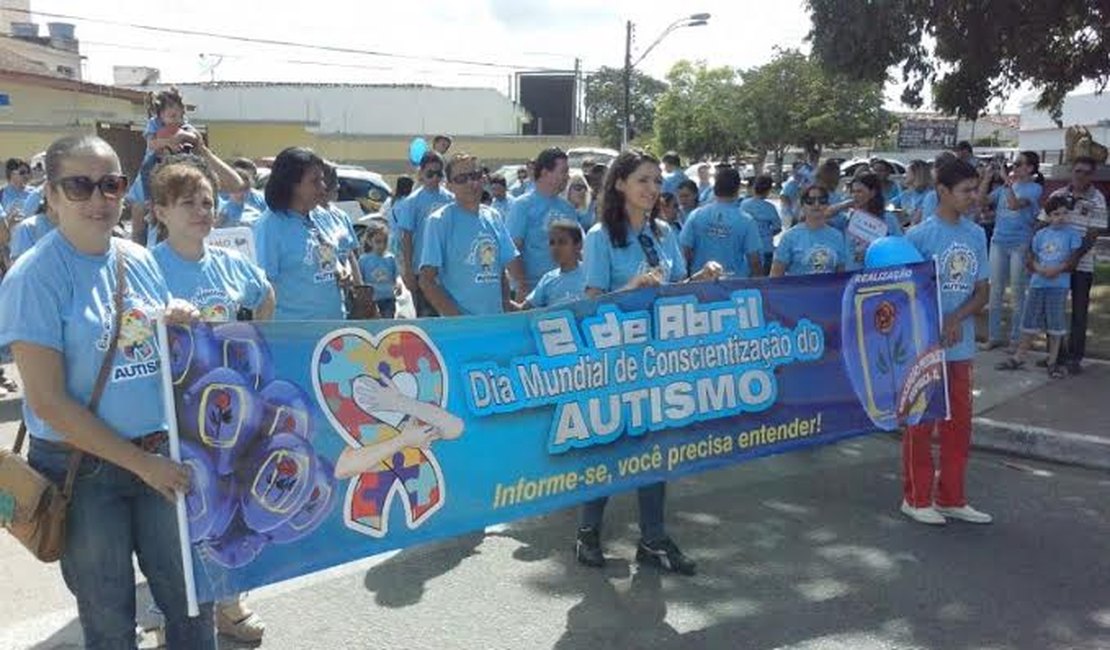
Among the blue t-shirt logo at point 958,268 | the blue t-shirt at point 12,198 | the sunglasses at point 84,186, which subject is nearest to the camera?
the sunglasses at point 84,186

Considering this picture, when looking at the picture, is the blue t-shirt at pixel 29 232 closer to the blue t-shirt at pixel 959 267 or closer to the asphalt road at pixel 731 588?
the asphalt road at pixel 731 588

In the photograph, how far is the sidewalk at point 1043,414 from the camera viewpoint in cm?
651

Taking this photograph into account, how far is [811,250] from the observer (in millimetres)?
6172

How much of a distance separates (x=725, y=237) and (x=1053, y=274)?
10.3ft

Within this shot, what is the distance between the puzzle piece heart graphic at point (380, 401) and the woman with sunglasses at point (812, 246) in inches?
126

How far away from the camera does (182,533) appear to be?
2.84 metres

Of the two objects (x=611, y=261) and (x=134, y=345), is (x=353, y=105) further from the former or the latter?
(x=134, y=345)

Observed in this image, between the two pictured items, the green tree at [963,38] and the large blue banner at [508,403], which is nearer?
the large blue banner at [508,403]

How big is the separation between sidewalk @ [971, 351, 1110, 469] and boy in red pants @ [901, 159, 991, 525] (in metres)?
1.73

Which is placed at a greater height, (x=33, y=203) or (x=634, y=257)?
(x=33, y=203)

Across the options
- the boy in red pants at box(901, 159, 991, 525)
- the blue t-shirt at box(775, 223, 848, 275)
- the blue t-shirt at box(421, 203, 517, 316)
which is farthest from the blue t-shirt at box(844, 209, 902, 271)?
the blue t-shirt at box(421, 203, 517, 316)

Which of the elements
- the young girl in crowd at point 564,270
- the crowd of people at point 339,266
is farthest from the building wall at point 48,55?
the young girl in crowd at point 564,270

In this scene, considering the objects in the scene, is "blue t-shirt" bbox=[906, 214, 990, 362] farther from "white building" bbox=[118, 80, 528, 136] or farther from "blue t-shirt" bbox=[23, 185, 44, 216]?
"white building" bbox=[118, 80, 528, 136]

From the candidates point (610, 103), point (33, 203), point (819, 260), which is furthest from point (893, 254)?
point (610, 103)
